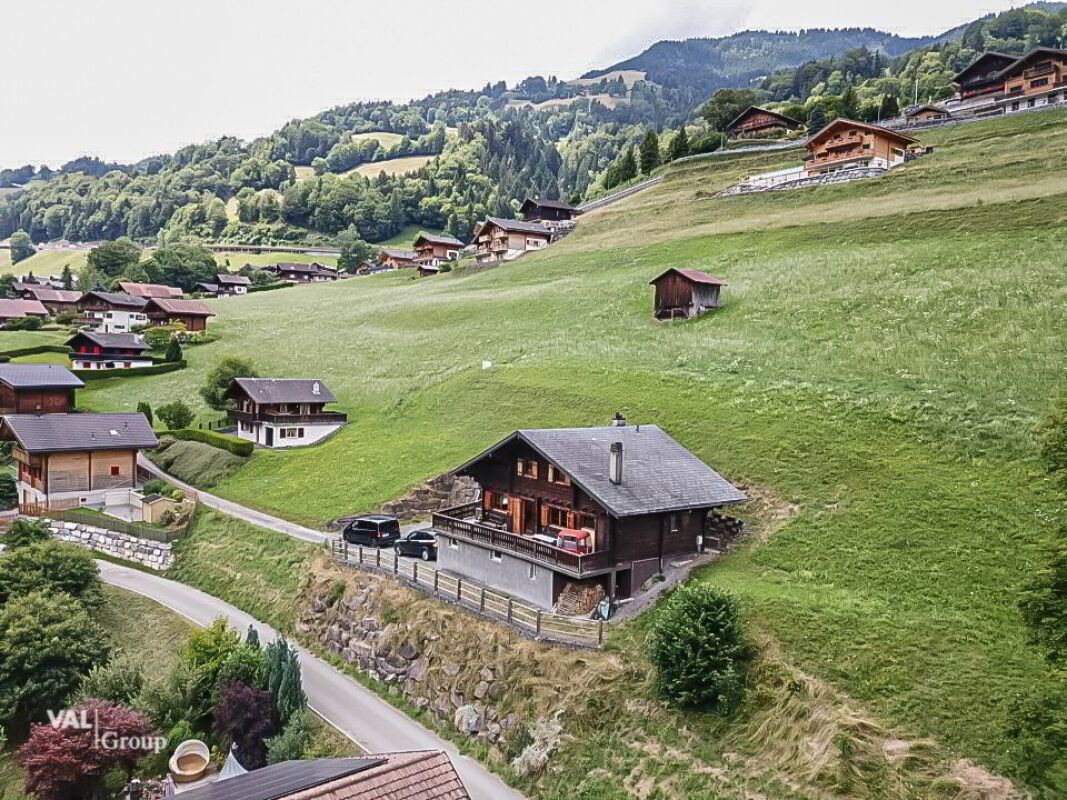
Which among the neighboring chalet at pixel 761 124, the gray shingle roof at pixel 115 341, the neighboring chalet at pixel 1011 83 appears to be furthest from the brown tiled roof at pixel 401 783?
the neighboring chalet at pixel 761 124

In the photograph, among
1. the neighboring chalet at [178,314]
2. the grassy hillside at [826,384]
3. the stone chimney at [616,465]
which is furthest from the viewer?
the neighboring chalet at [178,314]

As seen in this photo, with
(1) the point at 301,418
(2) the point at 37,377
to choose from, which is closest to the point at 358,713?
(1) the point at 301,418

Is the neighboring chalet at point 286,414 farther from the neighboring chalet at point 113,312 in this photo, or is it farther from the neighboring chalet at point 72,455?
the neighboring chalet at point 113,312

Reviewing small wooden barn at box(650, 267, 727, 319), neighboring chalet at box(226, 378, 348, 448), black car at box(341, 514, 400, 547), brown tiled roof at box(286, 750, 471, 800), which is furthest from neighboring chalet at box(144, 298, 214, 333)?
brown tiled roof at box(286, 750, 471, 800)

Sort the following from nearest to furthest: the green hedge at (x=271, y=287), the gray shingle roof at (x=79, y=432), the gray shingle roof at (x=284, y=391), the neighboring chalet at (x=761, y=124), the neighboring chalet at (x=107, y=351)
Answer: the gray shingle roof at (x=79, y=432) < the gray shingle roof at (x=284, y=391) < the neighboring chalet at (x=107, y=351) < the neighboring chalet at (x=761, y=124) < the green hedge at (x=271, y=287)

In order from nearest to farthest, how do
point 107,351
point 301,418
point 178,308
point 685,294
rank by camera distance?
point 301,418 → point 685,294 → point 107,351 → point 178,308

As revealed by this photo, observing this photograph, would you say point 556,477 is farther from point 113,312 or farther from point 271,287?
point 271,287
